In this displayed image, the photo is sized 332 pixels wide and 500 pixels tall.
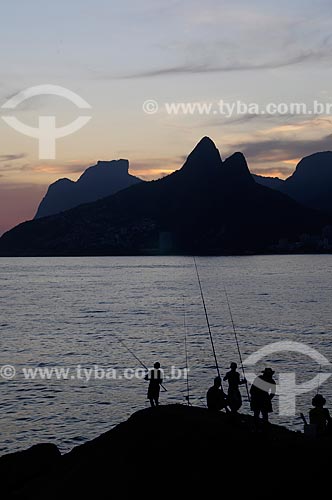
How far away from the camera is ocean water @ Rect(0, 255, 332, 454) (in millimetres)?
29828

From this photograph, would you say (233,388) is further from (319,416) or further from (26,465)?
(26,465)

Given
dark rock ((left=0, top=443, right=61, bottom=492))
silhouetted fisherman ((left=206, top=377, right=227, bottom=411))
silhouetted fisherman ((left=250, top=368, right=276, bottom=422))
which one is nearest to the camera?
silhouetted fisherman ((left=250, top=368, right=276, bottom=422))

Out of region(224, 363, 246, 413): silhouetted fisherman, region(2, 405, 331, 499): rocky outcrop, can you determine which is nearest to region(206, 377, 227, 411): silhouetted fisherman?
region(224, 363, 246, 413): silhouetted fisherman

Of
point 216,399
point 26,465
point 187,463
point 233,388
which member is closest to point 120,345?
point 26,465

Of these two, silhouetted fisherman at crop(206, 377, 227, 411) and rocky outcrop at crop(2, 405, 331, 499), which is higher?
silhouetted fisherman at crop(206, 377, 227, 411)

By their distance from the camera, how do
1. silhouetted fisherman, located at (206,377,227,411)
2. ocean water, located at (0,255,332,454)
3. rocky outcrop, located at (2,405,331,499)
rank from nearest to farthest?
rocky outcrop, located at (2,405,331,499) < silhouetted fisherman, located at (206,377,227,411) < ocean water, located at (0,255,332,454)

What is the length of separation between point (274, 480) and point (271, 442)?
5.46 ft

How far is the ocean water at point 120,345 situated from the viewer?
29.8 metres

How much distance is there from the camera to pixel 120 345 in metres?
51.0

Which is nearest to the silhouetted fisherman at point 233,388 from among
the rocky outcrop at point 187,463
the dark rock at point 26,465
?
the rocky outcrop at point 187,463

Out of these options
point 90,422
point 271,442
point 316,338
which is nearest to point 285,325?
point 316,338

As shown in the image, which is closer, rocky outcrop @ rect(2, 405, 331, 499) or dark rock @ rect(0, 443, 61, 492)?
rocky outcrop @ rect(2, 405, 331, 499)

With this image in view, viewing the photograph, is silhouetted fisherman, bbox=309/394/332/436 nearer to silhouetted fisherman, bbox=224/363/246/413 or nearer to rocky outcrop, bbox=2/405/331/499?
rocky outcrop, bbox=2/405/331/499

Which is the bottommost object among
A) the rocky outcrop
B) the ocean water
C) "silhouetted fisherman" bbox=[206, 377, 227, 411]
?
the ocean water
